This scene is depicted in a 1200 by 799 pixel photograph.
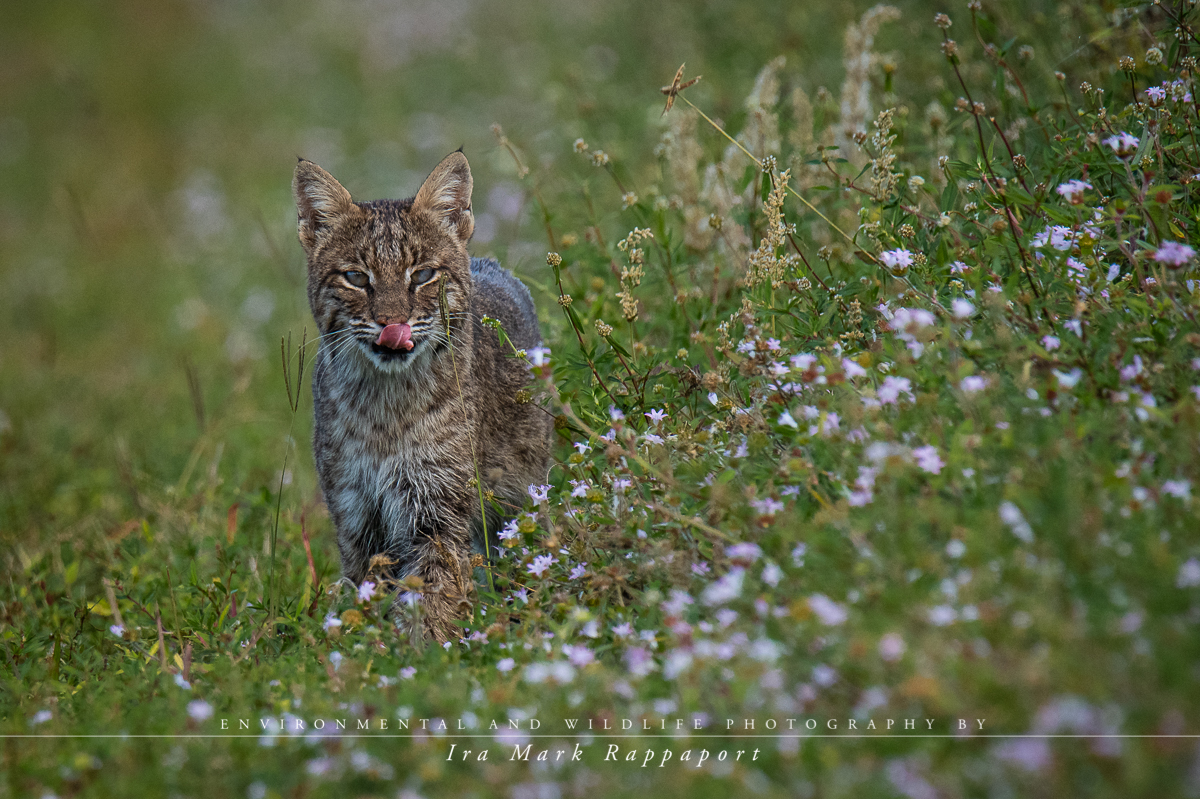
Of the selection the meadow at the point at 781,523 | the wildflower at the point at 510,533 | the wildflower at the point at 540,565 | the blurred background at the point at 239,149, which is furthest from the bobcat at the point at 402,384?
the blurred background at the point at 239,149

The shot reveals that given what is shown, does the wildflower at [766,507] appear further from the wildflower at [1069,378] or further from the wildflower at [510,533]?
the wildflower at [510,533]

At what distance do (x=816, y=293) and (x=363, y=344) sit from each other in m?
1.91

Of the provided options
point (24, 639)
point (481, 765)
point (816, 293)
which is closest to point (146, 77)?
point (24, 639)

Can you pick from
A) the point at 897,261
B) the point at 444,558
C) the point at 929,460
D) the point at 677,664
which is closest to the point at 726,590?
the point at 677,664

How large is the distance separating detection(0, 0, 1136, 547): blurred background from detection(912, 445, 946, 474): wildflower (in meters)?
2.44

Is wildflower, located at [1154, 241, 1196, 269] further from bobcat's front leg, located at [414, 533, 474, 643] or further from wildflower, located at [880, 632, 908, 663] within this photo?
bobcat's front leg, located at [414, 533, 474, 643]

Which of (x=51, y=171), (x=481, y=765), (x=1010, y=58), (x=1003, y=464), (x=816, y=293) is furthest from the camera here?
(x=51, y=171)

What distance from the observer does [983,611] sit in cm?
238

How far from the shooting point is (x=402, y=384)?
4543 millimetres

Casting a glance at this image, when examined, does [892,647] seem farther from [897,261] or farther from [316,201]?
[316,201]

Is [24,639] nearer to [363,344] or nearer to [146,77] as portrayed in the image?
[363,344]

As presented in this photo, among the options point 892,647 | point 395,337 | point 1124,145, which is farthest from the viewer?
point 395,337

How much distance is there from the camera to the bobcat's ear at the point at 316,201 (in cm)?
473

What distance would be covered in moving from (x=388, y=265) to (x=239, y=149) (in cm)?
1064
